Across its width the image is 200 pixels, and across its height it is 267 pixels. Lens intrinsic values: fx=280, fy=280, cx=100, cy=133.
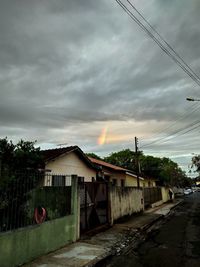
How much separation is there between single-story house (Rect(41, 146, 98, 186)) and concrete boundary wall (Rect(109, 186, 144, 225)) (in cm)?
372

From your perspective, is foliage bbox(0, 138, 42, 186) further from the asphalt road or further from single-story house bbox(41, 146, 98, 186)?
the asphalt road

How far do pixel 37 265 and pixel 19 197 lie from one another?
5.91 ft

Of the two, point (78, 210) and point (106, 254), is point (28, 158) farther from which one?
point (106, 254)

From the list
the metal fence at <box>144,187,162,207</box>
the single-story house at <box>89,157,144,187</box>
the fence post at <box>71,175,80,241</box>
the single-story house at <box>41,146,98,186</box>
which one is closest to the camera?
the fence post at <box>71,175,80,241</box>

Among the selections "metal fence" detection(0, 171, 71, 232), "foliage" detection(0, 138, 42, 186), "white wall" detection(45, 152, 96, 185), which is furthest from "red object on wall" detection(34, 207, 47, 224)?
"white wall" detection(45, 152, 96, 185)

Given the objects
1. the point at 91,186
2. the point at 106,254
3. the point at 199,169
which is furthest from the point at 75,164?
the point at 199,169

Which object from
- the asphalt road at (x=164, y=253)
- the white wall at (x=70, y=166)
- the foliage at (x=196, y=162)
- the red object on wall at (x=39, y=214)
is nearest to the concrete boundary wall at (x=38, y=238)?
the red object on wall at (x=39, y=214)

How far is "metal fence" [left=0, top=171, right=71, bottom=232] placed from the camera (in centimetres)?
711

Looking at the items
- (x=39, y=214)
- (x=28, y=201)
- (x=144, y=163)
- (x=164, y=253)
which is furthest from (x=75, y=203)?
(x=144, y=163)

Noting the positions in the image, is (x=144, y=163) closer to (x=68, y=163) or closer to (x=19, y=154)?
(x=68, y=163)

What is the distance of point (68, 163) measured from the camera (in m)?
19.9

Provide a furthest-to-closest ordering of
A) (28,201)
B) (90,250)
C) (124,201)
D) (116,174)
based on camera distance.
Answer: (116,174) → (124,201) → (90,250) → (28,201)

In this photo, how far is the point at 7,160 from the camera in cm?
1355

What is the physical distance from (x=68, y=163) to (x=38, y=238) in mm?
11879
